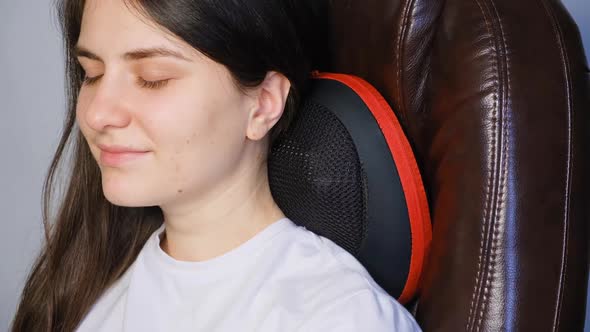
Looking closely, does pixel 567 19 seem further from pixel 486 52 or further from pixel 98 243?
Answer: pixel 98 243

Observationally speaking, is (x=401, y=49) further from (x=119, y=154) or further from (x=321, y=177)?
(x=119, y=154)

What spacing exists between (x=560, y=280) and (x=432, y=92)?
0.98 ft

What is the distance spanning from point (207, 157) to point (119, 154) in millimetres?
130

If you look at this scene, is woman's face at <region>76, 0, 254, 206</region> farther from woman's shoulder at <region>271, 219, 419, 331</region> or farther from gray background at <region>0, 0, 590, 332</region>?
gray background at <region>0, 0, 590, 332</region>

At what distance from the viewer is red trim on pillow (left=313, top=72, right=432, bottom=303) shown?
3.12 feet

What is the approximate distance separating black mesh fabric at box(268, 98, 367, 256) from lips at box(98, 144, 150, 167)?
23 centimetres

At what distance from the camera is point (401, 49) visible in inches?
37.2

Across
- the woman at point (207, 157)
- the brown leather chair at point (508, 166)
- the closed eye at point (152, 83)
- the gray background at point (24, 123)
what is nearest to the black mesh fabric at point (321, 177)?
the woman at point (207, 157)

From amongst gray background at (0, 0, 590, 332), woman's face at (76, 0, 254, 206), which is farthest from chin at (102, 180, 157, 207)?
gray background at (0, 0, 590, 332)

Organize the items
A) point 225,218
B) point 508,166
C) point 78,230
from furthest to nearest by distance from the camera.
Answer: point 78,230 < point 225,218 < point 508,166

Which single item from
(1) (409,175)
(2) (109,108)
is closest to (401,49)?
(1) (409,175)

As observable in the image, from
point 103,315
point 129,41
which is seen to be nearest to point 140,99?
point 129,41

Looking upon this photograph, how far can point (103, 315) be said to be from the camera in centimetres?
124

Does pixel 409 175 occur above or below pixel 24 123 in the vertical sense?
above
